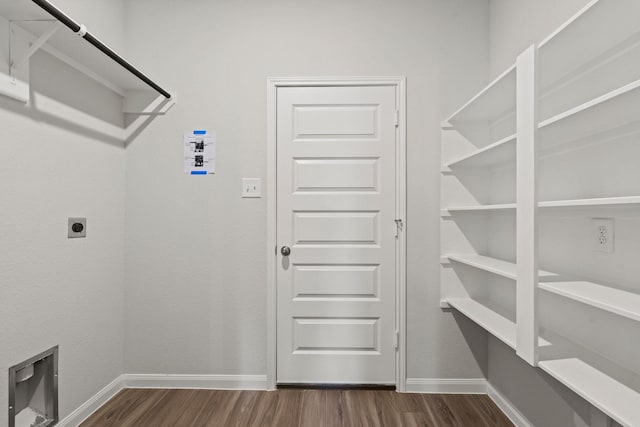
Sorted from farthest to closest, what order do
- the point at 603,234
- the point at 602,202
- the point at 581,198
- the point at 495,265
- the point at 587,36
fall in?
the point at 495,265 → the point at 581,198 → the point at 603,234 → the point at 587,36 → the point at 602,202

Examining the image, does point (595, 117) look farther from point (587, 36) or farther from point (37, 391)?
point (37, 391)

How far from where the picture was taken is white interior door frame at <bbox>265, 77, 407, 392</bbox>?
2.39 metres

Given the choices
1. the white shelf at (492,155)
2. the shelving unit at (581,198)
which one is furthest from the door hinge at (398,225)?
the shelving unit at (581,198)

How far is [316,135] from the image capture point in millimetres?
2426

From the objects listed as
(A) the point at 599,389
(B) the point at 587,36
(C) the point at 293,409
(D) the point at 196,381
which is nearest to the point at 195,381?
(D) the point at 196,381

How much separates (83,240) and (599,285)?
2454mm

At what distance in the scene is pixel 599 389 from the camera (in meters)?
1.15

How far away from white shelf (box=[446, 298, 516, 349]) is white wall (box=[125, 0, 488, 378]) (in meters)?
0.21

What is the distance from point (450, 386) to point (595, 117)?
1.84 m

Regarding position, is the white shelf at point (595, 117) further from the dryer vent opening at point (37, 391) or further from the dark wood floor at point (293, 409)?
the dryer vent opening at point (37, 391)

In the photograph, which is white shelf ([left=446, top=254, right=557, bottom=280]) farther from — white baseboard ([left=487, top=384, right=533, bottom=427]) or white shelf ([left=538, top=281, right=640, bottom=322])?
white baseboard ([left=487, top=384, right=533, bottom=427])

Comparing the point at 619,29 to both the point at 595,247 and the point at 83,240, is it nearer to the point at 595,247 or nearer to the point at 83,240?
the point at 595,247

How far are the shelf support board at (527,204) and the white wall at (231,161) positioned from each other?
952mm

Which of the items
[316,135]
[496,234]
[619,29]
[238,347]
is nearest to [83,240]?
[238,347]
